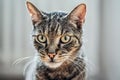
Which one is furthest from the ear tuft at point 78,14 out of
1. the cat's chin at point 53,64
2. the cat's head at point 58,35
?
the cat's chin at point 53,64

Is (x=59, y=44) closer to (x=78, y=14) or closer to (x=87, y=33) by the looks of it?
(x=78, y=14)

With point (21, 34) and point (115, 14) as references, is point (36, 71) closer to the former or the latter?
point (21, 34)

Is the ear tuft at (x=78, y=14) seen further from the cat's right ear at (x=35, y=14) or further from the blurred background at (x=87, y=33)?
the blurred background at (x=87, y=33)

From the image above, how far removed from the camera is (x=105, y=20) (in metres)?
1.06

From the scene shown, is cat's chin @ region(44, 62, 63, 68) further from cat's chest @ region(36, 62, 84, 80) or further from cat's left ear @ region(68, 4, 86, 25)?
cat's left ear @ region(68, 4, 86, 25)

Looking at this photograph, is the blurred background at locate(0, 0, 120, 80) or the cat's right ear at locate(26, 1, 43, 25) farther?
the blurred background at locate(0, 0, 120, 80)

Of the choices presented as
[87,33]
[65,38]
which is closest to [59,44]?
[65,38]

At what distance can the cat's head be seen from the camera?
76 cm

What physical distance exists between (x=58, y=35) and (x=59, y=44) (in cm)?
2

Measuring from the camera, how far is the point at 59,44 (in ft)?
2.53

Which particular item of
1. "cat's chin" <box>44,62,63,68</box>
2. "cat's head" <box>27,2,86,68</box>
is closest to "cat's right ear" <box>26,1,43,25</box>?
"cat's head" <box>27,2,86,68</box>

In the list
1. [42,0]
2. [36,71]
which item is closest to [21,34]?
[42,0]

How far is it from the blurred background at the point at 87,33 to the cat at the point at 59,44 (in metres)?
0.23

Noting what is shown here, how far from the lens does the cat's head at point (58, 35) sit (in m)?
0.76
